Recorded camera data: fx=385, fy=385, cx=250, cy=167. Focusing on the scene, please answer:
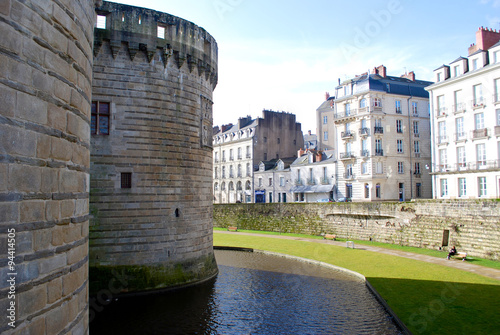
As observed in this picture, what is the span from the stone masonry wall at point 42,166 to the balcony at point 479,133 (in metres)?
27.2

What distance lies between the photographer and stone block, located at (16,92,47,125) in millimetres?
3787

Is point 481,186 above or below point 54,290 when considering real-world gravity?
above

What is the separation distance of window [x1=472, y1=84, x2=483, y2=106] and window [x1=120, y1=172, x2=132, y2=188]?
78.1ft

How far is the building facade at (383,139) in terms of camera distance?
36.1 metres

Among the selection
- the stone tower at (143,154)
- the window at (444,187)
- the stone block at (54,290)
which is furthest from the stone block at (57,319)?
the window at (444,187)

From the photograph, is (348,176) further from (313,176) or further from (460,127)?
(460,127)

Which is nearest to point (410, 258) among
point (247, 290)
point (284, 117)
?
point (247, 290)

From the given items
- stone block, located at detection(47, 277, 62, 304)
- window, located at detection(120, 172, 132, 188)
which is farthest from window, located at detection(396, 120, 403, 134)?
stone block, located at detection(47, 277, 62, 304)

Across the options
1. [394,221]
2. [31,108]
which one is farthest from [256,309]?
[394,221]

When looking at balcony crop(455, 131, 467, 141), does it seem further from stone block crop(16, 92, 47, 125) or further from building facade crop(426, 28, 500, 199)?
stone block crop(16, 92, 47, 125)

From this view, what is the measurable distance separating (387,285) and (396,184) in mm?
23520

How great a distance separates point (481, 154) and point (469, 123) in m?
2.33

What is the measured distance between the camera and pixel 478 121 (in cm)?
2633

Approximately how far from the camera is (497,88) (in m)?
24.9
